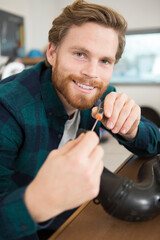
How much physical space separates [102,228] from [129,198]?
93mm

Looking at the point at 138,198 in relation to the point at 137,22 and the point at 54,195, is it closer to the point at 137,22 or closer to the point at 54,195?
the point at 54,195

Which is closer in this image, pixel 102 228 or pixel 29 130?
pixel 102 228

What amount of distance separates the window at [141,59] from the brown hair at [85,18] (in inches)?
103

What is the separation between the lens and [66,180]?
0.40 m

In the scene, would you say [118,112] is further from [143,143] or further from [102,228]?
[102,228]

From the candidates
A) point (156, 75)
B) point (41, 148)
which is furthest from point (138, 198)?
point (156, 75)

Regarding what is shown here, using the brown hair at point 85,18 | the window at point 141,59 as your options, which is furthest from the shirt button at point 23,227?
the window at point 141,59

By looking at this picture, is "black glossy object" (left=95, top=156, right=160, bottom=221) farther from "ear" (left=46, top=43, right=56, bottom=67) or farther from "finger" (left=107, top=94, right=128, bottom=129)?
"ear" (left=46, top=43, right=56, bottom=67)

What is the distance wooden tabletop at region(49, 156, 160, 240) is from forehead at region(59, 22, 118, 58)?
0.57 m

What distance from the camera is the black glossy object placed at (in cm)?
50

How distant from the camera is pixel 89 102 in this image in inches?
36.3

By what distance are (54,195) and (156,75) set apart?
337cm

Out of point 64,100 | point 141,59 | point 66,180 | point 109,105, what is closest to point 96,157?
point 66,180

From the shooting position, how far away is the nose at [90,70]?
83cm
